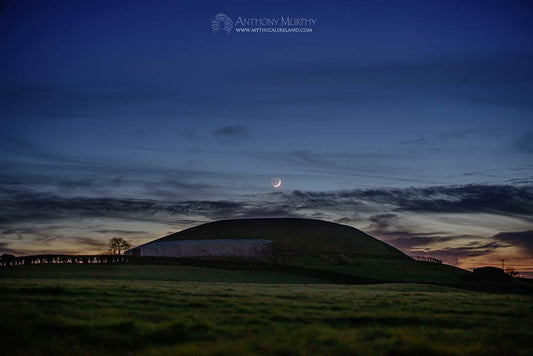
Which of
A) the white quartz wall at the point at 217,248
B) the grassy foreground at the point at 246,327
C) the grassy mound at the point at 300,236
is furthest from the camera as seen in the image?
the grassy mound at the point at 300,236

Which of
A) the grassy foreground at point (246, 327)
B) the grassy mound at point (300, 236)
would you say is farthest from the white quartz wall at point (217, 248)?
the grassy foreground at point (246, 327)

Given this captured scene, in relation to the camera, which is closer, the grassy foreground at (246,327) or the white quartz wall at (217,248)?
the grassy foreground at (246,327)

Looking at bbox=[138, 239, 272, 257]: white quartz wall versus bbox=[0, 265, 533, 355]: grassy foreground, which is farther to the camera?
bbox=[138, 239, 272, 257]: white quartz wall

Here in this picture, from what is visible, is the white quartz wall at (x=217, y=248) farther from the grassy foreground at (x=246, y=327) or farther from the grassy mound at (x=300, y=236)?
the grassy foreground at (x=246, y=327)

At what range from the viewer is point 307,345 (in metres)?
12.6

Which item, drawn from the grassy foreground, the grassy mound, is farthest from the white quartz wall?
the grassy foreground

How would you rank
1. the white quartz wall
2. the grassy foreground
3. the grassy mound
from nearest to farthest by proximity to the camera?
1. the grassy foreground
2. the white quartz wall
3. the grassy mound

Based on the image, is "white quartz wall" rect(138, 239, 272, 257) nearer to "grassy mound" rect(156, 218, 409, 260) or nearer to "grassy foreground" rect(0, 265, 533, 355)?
"grassy mound" rect(156, 218, 409, 260)

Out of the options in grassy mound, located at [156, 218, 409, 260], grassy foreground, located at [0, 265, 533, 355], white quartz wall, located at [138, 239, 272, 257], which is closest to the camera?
grassy foreground, located at [0, 265, 533, 355]

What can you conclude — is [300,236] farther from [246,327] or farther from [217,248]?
[246,327]

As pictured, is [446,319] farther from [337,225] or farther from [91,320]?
[337,225]

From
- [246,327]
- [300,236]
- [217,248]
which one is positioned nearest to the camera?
[246,327]

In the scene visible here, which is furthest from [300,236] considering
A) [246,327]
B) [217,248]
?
[246,327]

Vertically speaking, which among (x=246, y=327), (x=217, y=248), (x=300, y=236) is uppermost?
(x=300, y=236)
